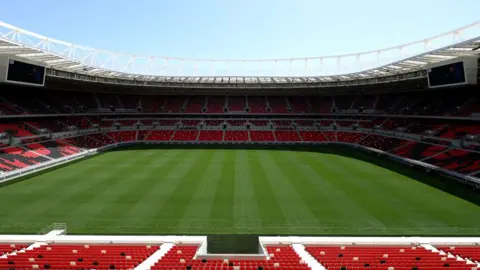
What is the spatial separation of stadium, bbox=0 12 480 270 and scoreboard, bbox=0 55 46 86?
0.13 m

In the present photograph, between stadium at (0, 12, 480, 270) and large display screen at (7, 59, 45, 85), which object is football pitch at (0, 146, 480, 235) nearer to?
stadium at (0, 12, 480, 270)

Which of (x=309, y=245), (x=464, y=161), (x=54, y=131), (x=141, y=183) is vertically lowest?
(x=309, y=245)

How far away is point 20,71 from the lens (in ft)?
95.6

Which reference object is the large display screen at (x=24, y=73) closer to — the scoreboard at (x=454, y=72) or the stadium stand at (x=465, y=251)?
the stadium stand at (x=465, y=251)

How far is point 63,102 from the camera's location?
159ft

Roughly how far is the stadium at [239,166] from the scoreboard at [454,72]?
5.1 inches

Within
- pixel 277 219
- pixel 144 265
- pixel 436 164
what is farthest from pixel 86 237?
pixel 436 164

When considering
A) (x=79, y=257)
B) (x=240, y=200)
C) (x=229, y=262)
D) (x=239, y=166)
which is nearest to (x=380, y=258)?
(x=229, y=262)

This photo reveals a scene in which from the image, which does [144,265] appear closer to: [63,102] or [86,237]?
[86,237]

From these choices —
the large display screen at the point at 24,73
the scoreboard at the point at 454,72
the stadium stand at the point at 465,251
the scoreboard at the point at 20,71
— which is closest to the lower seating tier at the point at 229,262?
the stadium stand at the point at 465,251

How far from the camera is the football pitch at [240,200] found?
1611cm

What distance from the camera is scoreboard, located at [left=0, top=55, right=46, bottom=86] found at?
1085 inches

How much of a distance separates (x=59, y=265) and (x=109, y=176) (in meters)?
18.3

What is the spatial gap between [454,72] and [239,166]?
23246 mm
